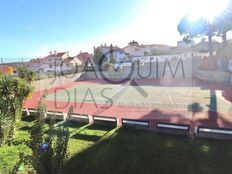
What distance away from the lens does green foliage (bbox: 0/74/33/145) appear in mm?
8867

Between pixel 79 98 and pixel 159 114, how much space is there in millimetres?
8783

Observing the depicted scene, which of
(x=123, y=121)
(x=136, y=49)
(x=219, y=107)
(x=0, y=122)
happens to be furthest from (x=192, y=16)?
(x=136, y=49)

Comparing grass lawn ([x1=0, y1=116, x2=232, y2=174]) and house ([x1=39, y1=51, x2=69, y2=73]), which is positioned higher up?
house ([x1=39, y1=51, x2=69, y2=73])

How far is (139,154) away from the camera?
7.99 metres

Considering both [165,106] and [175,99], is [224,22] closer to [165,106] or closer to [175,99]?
[175,99]

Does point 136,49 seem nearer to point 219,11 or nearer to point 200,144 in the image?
point 219,11

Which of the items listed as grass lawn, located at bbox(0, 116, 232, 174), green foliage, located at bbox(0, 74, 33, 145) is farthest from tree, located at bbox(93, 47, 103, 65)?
grass lawn, located at bbox(0, 116, 232, 174)

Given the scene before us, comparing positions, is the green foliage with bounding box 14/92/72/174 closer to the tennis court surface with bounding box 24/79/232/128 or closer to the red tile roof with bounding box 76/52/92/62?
the tennis court surface with bounding box 24/79/232/128

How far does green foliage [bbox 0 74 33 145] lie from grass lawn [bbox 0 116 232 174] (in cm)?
72

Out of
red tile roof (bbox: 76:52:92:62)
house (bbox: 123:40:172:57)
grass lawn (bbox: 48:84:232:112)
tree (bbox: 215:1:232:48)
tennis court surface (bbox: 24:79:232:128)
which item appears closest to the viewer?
tennis court surface (bbox: 24:79:232:128)

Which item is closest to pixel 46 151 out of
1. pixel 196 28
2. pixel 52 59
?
pixel 196 28

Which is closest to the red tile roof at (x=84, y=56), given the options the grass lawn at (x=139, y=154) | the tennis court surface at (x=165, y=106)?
the tennis court surface at (x=165, y=106)

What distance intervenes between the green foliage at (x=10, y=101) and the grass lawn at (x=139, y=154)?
72 centimetres

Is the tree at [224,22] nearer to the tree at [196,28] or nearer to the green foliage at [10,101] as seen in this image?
the tree at [196,28]
